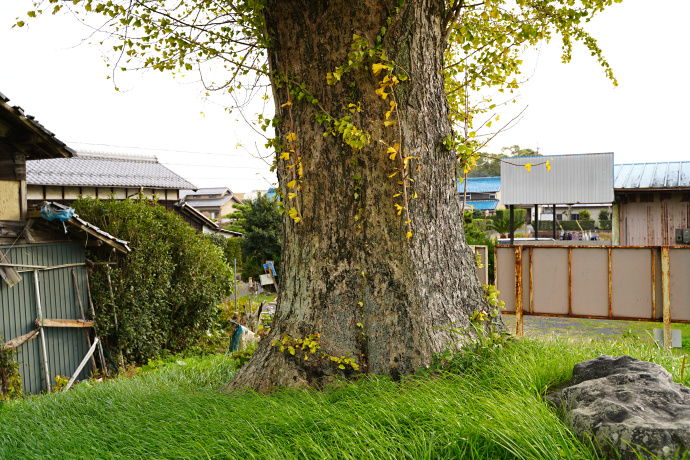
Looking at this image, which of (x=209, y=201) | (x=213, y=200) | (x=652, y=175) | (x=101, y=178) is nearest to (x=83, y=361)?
(x=101, y=178)

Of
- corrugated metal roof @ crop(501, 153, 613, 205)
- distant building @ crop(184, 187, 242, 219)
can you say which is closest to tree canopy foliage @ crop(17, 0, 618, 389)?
corrugated metal roof @ crop(501, 153, 613, 205)

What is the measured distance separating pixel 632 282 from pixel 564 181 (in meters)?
12.4

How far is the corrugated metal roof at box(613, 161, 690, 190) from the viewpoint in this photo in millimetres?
16781

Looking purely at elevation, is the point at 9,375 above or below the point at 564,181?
below

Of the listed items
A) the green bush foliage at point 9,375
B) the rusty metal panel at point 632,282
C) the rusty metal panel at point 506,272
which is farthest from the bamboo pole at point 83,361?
the rusty metal panel at point 632,282

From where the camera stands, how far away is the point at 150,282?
1029 centimetres

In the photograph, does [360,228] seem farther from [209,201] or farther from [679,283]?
[209,201]

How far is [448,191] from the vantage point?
4.38m

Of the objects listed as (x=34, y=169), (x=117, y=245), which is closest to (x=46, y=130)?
(x=117, y=245)

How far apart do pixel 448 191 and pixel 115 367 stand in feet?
26.2

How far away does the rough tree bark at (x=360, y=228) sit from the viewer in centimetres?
390

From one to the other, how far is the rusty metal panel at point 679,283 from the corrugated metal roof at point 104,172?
17.1 meters

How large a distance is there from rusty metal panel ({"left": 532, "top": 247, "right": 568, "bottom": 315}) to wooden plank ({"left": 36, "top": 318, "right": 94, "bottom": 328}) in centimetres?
763

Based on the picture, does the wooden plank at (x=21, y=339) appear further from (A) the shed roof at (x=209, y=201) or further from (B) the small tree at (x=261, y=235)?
(A) the shed roof at (x=209, y=201)
